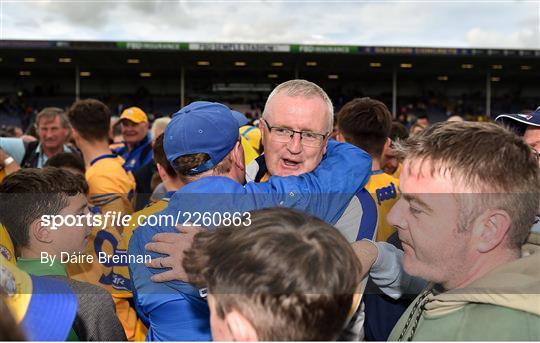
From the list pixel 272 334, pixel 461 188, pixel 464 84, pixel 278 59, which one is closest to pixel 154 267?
pixel 272 334

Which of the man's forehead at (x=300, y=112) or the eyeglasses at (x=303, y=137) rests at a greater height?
the man's forehead at (x=300, y=112)

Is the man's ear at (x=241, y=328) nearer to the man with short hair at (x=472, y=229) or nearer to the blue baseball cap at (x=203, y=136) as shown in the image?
the man with short hair at (x=472, y=229)

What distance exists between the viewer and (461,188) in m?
1.12

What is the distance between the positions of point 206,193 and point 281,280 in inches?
19.5

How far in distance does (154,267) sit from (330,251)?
2.02ft

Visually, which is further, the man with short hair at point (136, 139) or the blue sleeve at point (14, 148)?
the man with short hair at point (136, 139)

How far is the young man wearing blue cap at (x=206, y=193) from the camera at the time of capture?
129cm

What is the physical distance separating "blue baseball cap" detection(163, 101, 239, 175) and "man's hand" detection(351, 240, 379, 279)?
0.44m

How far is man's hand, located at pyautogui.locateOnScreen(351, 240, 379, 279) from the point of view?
4.31 ft

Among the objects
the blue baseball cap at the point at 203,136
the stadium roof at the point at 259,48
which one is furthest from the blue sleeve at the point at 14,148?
the stadium roof at the point at 259,48

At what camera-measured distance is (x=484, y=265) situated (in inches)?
46.0

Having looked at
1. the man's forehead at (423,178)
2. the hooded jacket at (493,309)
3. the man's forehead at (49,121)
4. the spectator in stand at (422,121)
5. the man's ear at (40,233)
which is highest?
the spectator in stand at (422,121)

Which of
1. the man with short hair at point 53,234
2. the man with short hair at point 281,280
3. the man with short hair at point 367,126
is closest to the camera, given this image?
the man with short hair at point 281,280

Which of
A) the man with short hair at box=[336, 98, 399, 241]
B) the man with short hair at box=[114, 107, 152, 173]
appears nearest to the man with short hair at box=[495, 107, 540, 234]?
the man with short hair at box=[336, 98, 399, 241]
